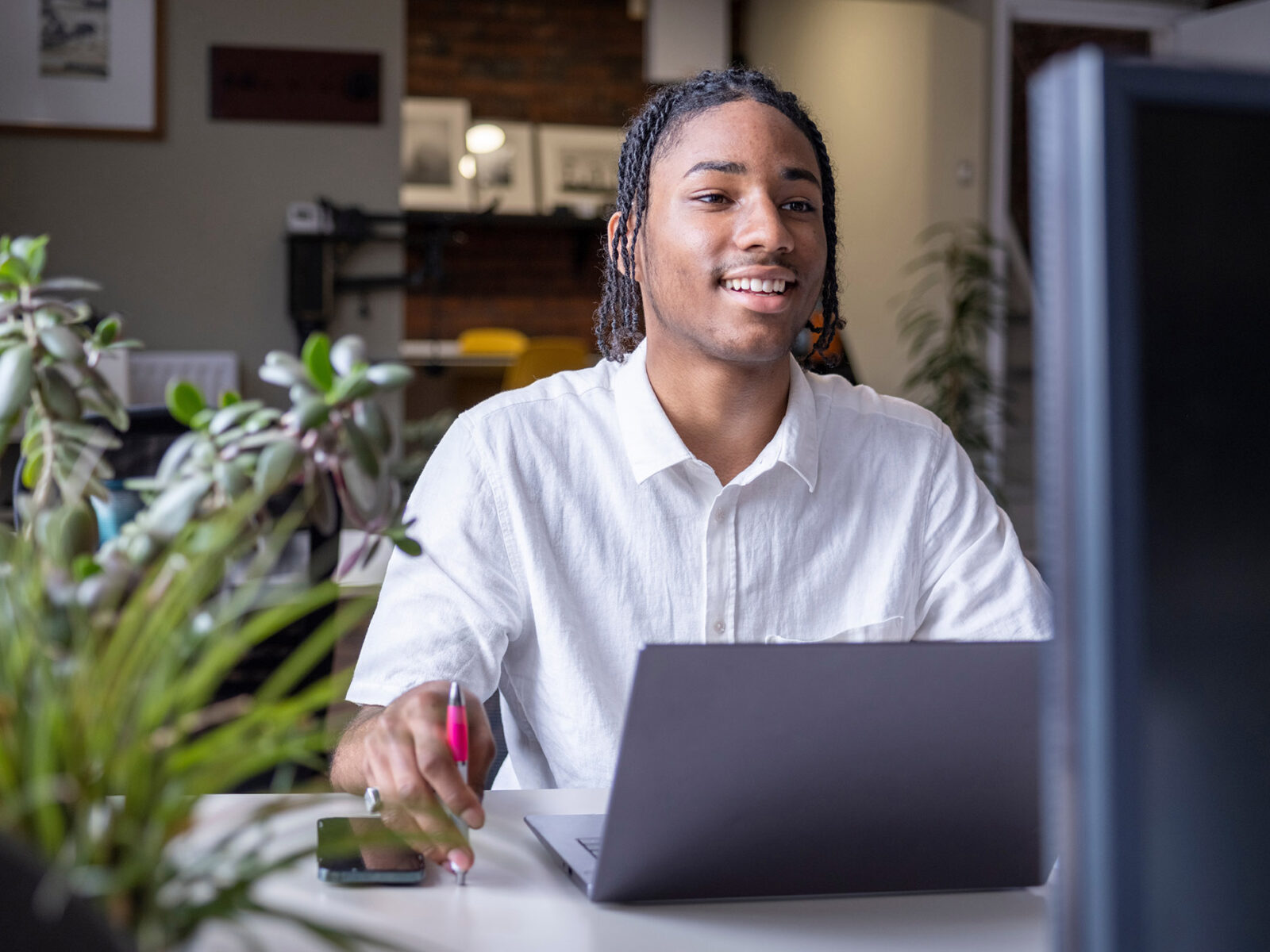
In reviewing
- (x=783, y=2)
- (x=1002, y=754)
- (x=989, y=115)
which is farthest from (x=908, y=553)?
(x=783, y=2)

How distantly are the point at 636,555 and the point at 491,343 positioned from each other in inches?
245

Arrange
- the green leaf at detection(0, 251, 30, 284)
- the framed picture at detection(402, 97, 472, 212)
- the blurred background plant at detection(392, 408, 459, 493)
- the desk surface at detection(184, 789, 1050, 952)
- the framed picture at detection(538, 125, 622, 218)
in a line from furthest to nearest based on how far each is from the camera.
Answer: the framed picture at detection(538, 125, 622, 218), the framed picture at detection(402, 97, 472, 212), the blurred background plant at detection(392, 408, 459, 493), the desk surface at detection(184, 789, 1050, 952), the green leaf at detection(0, 251, 30, 284)

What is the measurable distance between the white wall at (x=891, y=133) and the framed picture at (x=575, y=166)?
1515 millimetres

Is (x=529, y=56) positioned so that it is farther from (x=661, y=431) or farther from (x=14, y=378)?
(x=14, y=378)

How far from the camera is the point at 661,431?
1.37 m

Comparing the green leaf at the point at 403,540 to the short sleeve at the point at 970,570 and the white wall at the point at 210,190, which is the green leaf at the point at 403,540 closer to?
the short sleeve at the point at 970,570

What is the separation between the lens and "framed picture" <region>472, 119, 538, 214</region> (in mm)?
7805

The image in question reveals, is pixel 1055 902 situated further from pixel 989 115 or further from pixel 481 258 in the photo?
pixel 481 258

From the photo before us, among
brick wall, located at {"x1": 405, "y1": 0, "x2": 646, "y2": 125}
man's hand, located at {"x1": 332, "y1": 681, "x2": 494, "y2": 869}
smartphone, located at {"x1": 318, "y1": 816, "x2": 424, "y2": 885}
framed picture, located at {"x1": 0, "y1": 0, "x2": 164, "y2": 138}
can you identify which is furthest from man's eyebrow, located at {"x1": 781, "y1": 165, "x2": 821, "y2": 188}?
brick wall, located at {"x1": 405, "y1": 0, "x2": 646, "y2": 125}

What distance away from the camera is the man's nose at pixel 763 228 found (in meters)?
1.36

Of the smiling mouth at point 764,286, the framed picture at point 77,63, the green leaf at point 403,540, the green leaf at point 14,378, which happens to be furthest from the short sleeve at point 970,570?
the framed picture at point 77,63

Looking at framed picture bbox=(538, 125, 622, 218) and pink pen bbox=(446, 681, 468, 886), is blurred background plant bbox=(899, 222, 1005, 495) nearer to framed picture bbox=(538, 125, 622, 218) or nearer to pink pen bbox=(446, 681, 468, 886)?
framed picture bbox=(538, 125, 622, 218)

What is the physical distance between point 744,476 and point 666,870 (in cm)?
63

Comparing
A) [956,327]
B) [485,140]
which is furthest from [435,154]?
[956,327]
